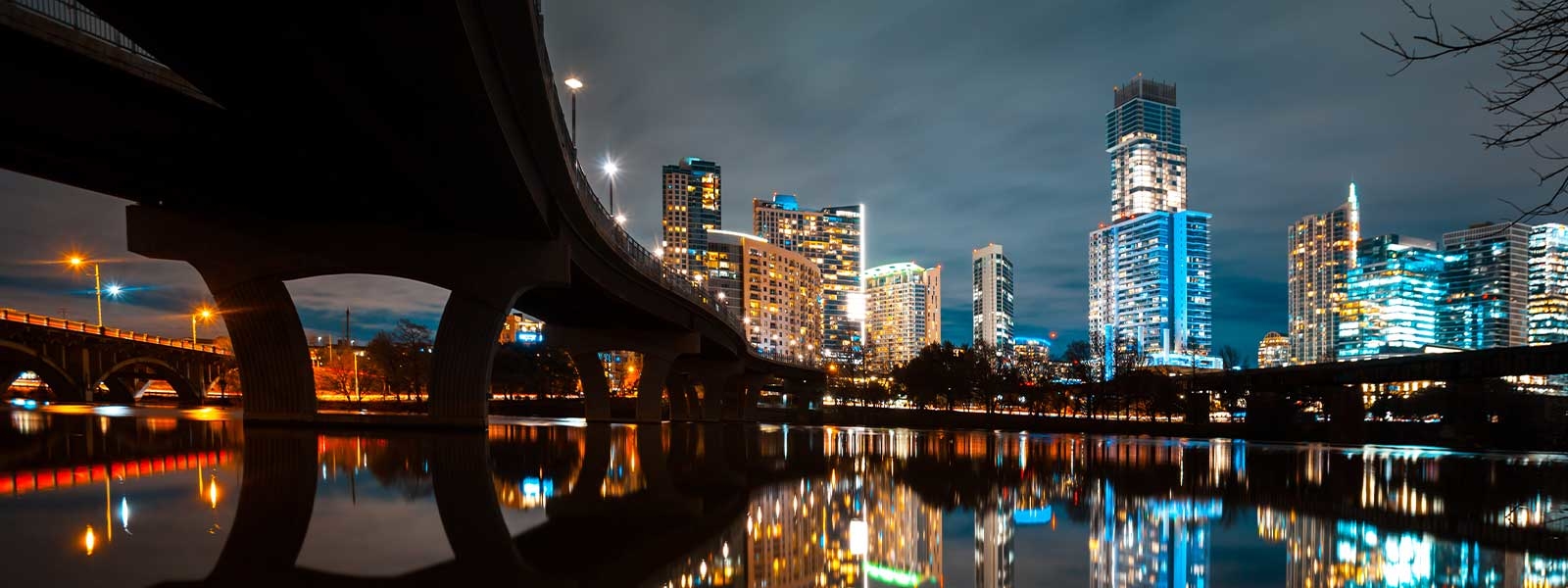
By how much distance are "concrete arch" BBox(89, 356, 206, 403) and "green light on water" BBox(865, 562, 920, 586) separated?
84316 millimetres

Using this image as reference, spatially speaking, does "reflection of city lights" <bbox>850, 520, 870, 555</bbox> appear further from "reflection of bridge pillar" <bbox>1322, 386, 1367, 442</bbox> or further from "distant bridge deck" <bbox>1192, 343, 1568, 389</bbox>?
"reflection of bridge pillar" <bbox>1322, 386, 1367, 442</bbox>

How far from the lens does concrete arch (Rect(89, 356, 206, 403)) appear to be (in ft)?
239

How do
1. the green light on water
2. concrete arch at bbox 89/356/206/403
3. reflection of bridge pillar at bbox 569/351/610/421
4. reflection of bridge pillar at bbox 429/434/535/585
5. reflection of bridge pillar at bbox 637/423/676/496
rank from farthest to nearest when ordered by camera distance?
concrete arch at bbox 89/356/206/403, reflection of bridge pillar at bbox 569/351/610/421, reflection of bridge pillar at bbox 637/423/676/496, the green light on water, reflection of bridge pillar at bbox 429/434/535/585

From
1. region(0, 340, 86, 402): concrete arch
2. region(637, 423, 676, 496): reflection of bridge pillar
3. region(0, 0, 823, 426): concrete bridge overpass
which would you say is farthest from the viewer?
region(0, 340, 86, 402): concrete arch

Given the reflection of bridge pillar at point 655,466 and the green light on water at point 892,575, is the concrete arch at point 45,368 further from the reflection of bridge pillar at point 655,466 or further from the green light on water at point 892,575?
the green light on water at point 892,575

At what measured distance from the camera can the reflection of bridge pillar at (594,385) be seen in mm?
60219

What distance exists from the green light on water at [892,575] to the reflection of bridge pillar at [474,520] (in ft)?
12.8

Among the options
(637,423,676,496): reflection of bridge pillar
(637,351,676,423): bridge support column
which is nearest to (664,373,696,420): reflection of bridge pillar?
(637,351,676,423): bridge support column

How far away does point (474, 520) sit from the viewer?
12875 millimetres

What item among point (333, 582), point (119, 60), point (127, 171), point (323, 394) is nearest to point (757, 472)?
point (333, 582)

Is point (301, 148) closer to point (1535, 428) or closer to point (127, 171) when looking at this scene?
point (127, 171)

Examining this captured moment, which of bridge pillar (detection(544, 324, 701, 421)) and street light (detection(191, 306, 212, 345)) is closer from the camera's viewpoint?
bridge pillar (detection(544, 324, 701, 421))

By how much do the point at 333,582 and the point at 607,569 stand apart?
9.01 ft

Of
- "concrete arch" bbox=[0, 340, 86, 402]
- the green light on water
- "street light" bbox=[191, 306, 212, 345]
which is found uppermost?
"street light" bbox=[191, 306, 212, 345]
